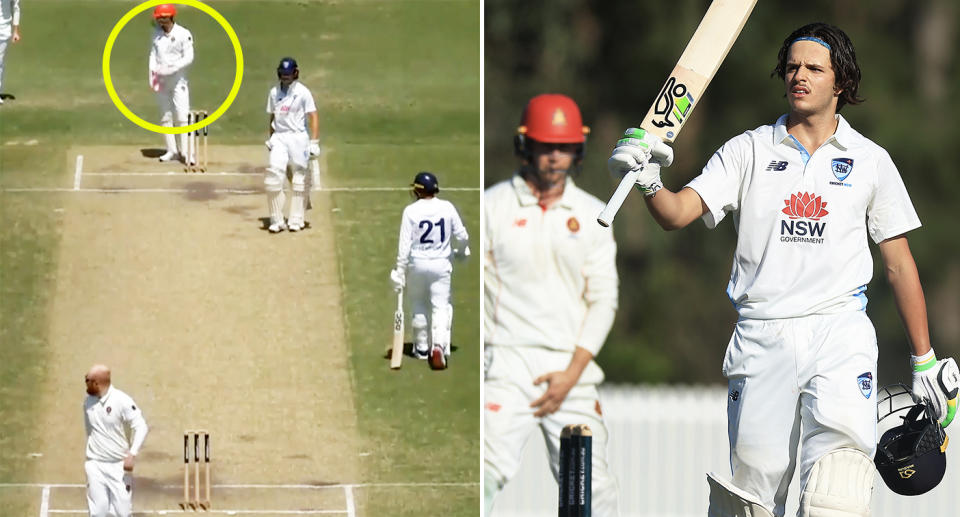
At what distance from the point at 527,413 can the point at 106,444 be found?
191 cm

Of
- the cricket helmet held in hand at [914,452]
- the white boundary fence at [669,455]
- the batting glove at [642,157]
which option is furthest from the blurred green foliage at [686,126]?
the batting glove at [642,157]

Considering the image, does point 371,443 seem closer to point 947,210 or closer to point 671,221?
point 671,221

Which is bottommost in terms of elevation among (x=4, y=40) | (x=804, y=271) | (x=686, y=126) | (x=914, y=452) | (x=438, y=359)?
(x=914, y=452)

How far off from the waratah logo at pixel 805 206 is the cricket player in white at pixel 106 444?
11.2ft

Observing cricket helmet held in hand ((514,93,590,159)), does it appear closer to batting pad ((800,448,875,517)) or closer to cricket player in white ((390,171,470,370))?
cricket player in white ((390,171,470,370))

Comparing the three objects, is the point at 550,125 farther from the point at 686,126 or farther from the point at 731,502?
the point at 686,126

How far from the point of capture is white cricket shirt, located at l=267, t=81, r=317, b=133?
9656mm

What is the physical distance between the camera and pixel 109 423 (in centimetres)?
909

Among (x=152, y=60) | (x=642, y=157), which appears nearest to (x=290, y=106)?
(x=152, y=60)

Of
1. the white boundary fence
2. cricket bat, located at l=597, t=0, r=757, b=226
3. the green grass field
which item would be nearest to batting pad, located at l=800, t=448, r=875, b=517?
cricket bat, located at l=597, t=0, r=757, b=226

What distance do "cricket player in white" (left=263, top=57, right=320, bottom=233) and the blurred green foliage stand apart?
12.8 meters

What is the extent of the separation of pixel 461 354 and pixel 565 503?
5.70 ft

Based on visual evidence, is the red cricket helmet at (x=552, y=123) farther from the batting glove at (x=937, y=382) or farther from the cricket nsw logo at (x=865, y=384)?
the cricket nsw logo at (x=865, y=384)

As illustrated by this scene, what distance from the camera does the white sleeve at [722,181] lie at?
7098 millimetres
